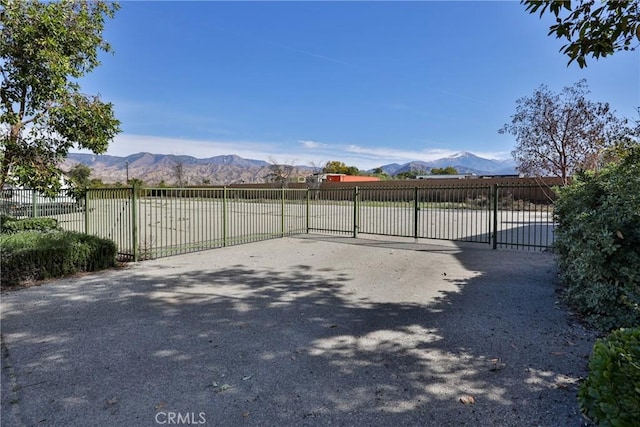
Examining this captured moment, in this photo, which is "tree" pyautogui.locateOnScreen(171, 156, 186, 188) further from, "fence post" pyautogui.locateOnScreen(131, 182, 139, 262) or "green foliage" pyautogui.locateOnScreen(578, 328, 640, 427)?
"green foliage" pyautogui.locateOnScreen(578, 328, 640, 427)

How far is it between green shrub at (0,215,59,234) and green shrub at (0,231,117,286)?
9.19 ft

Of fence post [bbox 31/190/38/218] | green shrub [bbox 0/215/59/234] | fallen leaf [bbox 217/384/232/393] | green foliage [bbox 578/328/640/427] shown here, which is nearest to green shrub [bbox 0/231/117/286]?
green shrub [bbox 0/215/59/234]

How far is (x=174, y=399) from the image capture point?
2.65 m

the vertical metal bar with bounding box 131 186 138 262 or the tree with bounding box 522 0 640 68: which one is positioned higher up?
the tree with bounding box 522 0 640 68

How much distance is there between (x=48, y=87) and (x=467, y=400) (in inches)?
315

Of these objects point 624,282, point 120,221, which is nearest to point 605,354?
point 624,282

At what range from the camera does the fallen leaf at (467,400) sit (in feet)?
8.54

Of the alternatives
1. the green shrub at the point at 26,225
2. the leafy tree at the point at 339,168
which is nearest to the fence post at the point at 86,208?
the green shrub at the point at 26,225

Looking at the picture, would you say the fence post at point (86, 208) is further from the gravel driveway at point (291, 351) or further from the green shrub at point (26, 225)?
the gravel driveway at point (291, 351)

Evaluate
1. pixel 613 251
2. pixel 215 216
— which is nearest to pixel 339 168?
pixel 215 216

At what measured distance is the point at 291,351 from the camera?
11.3 feet

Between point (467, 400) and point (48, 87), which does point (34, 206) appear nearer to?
point (48, 87)

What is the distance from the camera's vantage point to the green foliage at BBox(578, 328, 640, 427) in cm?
182

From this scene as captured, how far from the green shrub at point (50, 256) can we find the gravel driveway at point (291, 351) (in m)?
0.35
